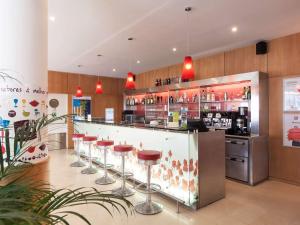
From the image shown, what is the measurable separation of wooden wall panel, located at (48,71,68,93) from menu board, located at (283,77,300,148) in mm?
7517

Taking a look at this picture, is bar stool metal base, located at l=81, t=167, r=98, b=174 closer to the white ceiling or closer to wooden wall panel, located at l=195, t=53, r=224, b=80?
the white ceiling

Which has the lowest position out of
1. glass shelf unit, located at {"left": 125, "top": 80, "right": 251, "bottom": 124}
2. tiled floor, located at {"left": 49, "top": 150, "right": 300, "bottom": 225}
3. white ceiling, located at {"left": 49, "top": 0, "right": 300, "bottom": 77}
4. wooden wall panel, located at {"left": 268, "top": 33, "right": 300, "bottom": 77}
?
tiled floor, located at {"left": 49, "top": 150, "right": 300, "bottom": 225}

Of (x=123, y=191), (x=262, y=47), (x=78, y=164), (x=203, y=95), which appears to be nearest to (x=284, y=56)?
(x=262, y=47)

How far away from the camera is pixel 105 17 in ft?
12.1

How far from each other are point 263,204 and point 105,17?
408 cm

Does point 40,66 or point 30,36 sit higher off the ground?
point 30,36

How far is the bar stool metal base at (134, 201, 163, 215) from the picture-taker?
3151mm

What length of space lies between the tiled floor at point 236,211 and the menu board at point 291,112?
3.13ft

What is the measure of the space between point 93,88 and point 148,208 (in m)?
6.99

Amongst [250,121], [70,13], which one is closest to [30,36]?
[70,13]

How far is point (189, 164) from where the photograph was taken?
10.8ft

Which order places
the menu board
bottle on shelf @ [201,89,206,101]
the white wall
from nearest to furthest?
the white wall → the menu board → bottle on shelf @ [201,89,206,101]

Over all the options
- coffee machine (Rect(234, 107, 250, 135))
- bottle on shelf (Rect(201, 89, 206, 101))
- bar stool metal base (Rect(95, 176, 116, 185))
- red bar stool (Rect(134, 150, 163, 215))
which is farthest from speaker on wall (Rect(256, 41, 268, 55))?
bar stool metal base (Rect(95, 176, 116, 185))

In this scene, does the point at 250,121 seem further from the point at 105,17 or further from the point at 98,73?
the point at 98,73
